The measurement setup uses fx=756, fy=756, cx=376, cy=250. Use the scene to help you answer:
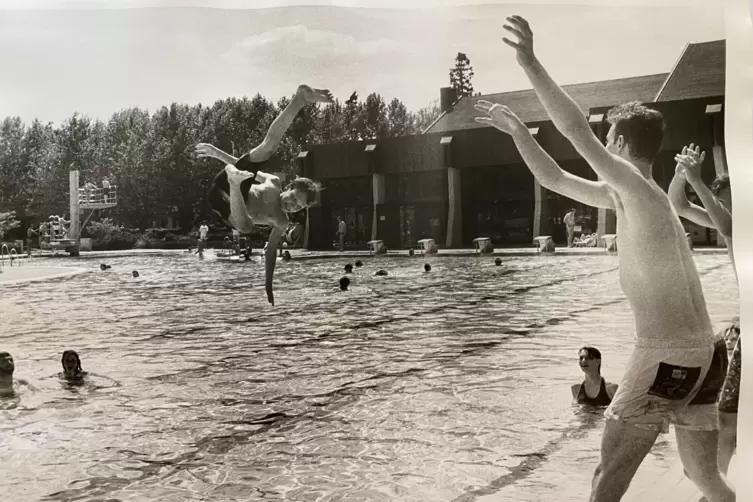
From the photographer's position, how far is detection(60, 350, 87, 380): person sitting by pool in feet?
7.14

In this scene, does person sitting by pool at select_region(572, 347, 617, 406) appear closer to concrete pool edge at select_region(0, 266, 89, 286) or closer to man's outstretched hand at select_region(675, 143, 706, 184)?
man's outstretched hand at select_region(675, 143, 706, 184)

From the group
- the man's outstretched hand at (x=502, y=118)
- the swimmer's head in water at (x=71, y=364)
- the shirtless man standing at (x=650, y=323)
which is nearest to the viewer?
the shirtless man standing at (x=650, y=323)

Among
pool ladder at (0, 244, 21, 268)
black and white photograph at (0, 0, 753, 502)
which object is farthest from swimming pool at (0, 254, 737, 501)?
pool ladder at (0, 244, 21, 268)

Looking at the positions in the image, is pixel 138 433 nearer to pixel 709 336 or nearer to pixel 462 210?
pixel 462 210

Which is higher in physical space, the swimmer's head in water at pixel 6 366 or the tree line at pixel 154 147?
the tree line at pixel 154 147

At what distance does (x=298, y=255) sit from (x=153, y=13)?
880 mm

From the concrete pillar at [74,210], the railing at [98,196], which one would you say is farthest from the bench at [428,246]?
the concrete pillar at [74,210]

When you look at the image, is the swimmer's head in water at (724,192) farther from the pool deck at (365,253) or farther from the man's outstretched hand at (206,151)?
the man's outstretched hand at (206,151)

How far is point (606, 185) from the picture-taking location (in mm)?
1818

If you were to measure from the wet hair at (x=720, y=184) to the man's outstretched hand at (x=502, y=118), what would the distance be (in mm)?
495

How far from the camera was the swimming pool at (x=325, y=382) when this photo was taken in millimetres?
1825

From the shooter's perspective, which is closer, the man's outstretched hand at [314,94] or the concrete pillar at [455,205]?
the concrete pillar at [455,205]

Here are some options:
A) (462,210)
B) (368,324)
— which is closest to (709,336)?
(462,210)

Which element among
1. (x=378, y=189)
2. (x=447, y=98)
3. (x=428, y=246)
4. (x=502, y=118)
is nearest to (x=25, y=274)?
(x=378, y=189)
